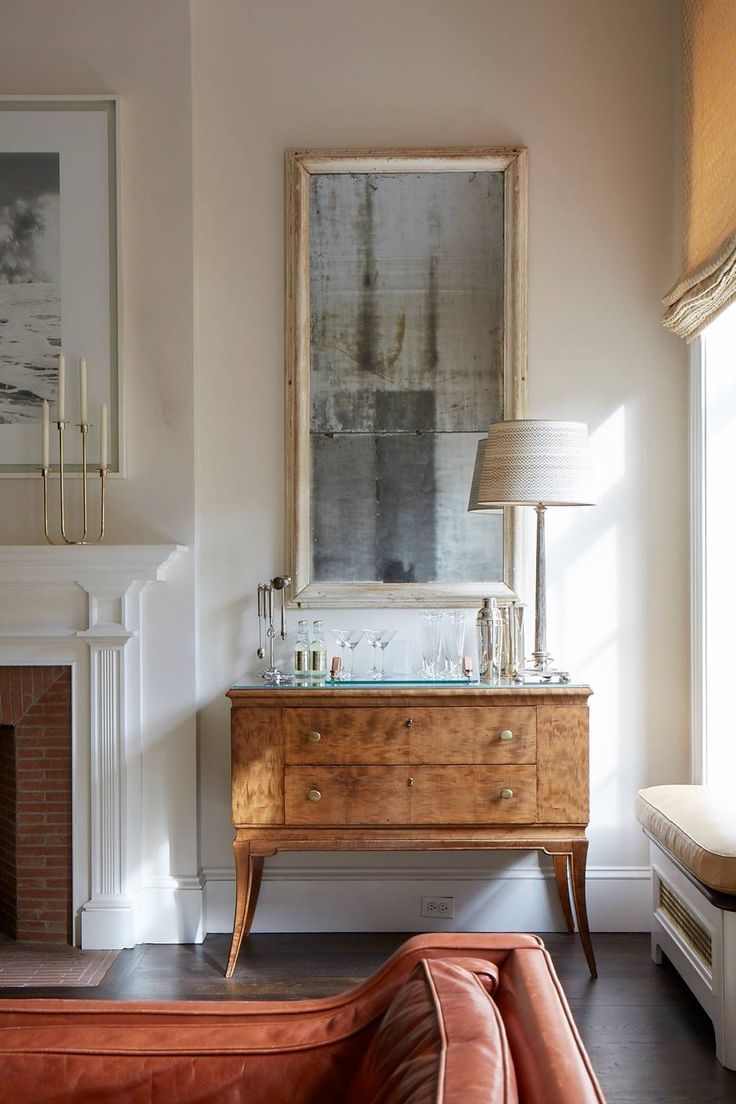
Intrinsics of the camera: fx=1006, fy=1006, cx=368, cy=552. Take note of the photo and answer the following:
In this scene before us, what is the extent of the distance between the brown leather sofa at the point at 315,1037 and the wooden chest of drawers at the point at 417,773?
5.45ft

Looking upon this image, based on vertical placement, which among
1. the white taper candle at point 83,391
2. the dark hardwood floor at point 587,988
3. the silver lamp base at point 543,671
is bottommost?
the dark hardwood floor at point 587,988

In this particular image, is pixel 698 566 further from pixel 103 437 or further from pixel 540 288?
pixel 103 437

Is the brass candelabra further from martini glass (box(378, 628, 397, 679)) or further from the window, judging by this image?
the window

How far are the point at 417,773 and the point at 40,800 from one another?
1.36m

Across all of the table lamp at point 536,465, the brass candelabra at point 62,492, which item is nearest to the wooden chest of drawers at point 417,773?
the table lamp at point 536,465

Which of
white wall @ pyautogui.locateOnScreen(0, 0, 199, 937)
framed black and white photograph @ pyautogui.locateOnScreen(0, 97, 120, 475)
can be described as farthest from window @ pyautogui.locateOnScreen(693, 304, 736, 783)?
framed black and white photograph @ pyautogui.locateOnScreen(0, 97, 120, 475)

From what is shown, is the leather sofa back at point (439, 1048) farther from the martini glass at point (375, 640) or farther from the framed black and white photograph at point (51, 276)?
the framed black and white photograph at point (51, 276)

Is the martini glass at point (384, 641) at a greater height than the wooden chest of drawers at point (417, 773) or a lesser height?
greater

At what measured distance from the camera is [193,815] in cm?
360

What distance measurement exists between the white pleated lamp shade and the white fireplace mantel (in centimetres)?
115

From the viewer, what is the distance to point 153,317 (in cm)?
362

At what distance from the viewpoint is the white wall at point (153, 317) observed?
3596 mm

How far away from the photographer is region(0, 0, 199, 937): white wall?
3.60m

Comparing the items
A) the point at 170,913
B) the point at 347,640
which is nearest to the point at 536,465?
the point at 347,640
